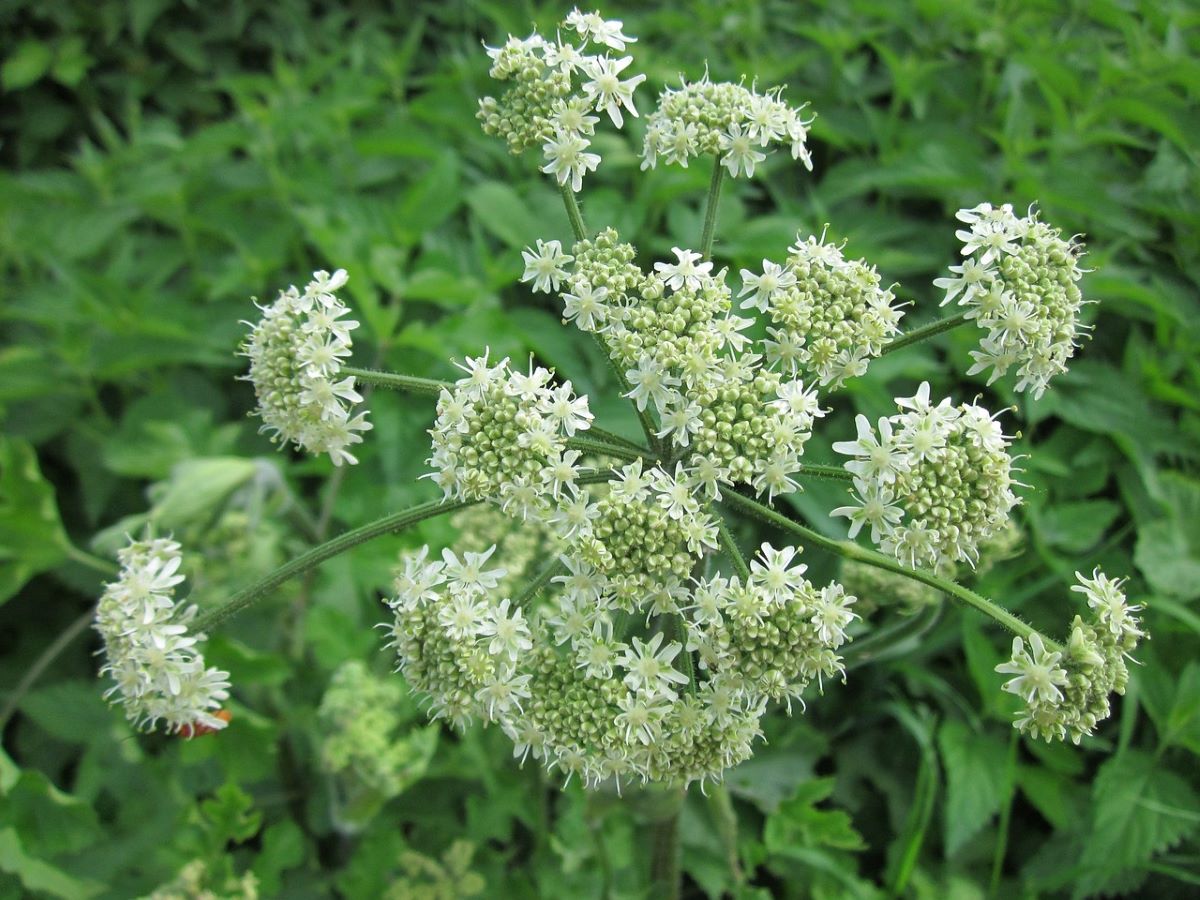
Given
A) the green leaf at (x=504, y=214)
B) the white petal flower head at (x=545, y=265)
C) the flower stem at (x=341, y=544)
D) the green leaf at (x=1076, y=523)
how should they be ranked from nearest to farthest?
the flower stem at (x=341, y=544)
the white petal flower head at (x=545, y=265)
the green leaf at (x=1076, y=523)
the green leaf at (x=504, y=214)

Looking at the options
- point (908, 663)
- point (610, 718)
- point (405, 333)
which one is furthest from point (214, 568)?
point (908, 663)

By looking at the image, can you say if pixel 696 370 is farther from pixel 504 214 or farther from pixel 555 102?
pixel 504 214

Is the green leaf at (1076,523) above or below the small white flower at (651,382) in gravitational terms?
below

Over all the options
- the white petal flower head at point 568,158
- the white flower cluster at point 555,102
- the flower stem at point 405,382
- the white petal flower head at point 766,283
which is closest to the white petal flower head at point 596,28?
the white flower cluster at point 555,102

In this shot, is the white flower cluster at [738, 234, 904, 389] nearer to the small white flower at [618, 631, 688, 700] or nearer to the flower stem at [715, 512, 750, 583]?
the flower stem at [715, 512, 750, 583]

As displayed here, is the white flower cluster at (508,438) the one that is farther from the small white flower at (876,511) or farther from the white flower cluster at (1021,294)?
the white flower cluster at (1021,294)

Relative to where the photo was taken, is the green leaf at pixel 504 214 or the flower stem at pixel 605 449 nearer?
the flower stem at pixel 605 449

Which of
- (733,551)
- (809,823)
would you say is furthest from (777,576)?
(809,823)
